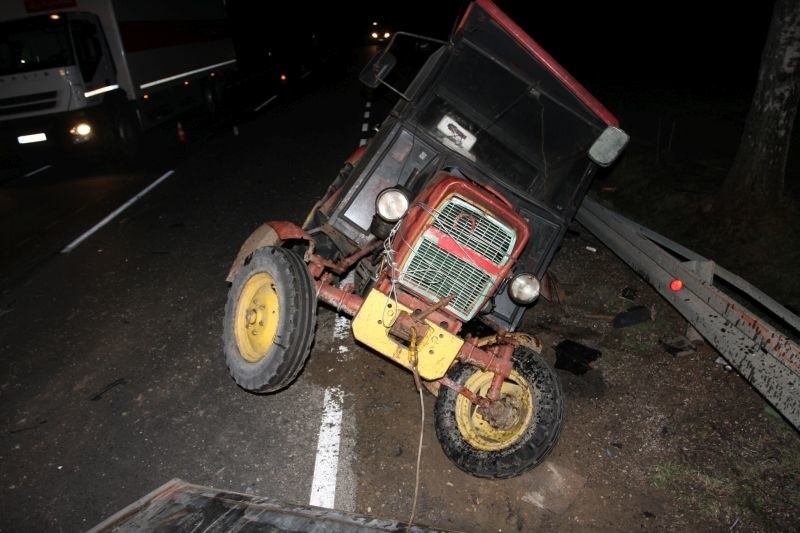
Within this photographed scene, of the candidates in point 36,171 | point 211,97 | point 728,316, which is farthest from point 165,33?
point 728,316

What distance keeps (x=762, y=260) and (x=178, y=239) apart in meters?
7.70

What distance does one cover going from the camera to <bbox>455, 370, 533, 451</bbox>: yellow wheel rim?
3.63 meters

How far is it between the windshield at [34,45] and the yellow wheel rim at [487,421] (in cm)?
1100

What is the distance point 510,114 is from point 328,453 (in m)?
3.29

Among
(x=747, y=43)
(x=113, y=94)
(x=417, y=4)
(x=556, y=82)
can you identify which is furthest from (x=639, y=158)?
(x=417, y=4)

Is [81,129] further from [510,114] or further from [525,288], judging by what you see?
[525,288]

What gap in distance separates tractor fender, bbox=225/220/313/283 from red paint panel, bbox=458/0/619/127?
2440mm

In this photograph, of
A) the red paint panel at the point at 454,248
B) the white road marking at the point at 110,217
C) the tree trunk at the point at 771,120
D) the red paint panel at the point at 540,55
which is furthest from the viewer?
the white road marking at the point at 110,217

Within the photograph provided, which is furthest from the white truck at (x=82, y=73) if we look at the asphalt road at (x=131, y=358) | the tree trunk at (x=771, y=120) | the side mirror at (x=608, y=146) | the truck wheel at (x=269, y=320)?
the tree trunk at (x=771, y=120)

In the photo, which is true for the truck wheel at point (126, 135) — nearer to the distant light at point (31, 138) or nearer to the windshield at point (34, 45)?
the distant light at point (31, 138)

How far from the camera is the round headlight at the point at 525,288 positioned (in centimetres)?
362

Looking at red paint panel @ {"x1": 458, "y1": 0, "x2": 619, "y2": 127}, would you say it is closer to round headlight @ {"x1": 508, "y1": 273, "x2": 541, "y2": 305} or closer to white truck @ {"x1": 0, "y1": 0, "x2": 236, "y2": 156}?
round headlight @ {"x1": 508, "y1": 273, "x2": 541, "y2": 305}

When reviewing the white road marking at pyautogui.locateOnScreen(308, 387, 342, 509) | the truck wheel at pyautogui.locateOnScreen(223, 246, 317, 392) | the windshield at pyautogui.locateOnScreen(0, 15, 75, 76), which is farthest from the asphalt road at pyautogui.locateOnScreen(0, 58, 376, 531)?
the windshield at pyautogui.locateOnScreen(0, 15, 75, 76)

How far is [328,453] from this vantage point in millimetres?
3748
